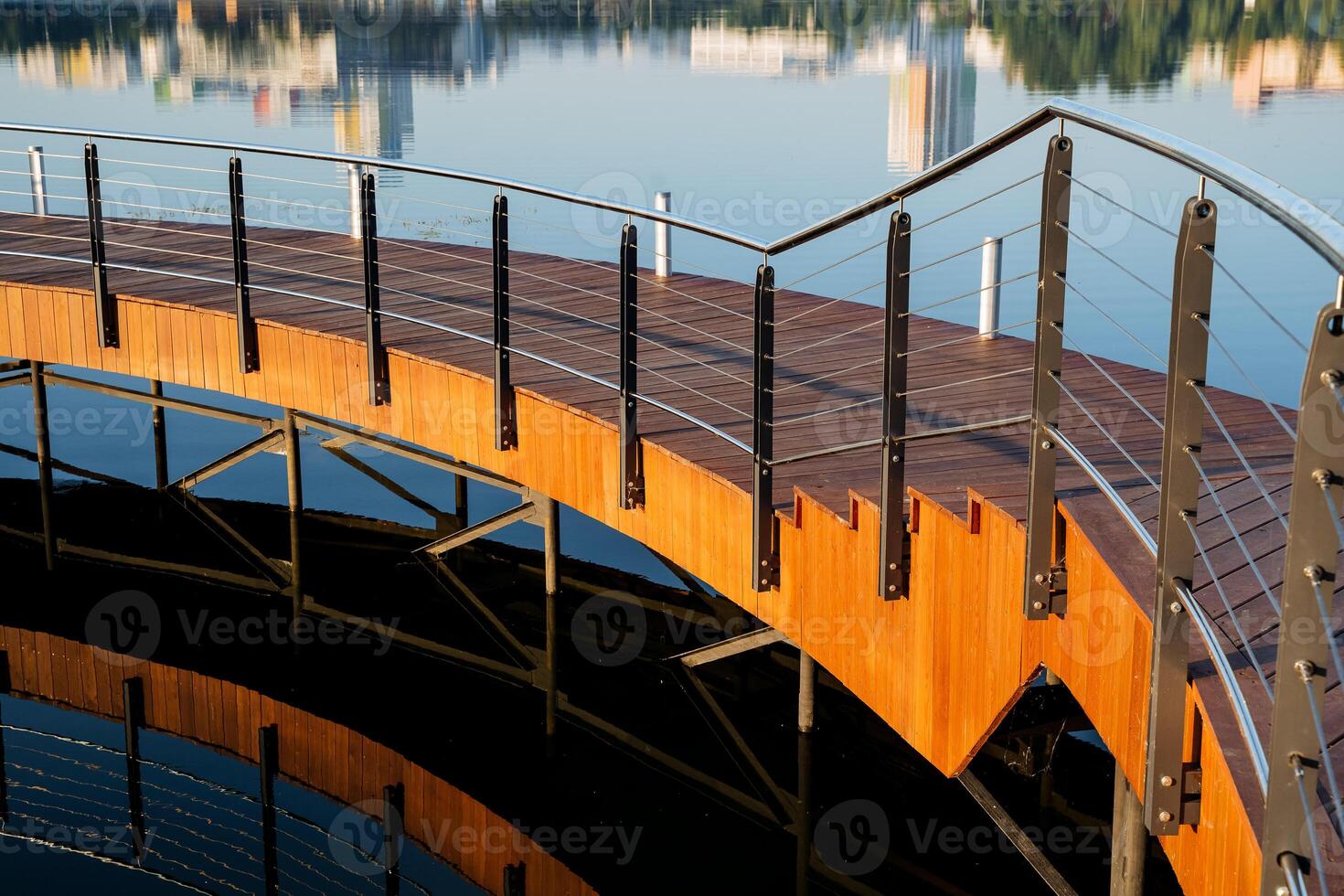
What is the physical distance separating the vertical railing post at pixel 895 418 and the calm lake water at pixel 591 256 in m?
1.95

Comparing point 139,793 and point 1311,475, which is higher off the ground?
point 1311,475

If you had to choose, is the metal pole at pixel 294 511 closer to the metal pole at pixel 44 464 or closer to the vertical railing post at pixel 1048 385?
the metal pole at pixel 44 464

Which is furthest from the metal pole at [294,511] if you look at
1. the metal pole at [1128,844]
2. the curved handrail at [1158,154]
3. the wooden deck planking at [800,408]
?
the metal pole at [1128,844]

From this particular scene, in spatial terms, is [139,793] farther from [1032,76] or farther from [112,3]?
[112,3]

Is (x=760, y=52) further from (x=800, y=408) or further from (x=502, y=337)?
(x=800, y=408)

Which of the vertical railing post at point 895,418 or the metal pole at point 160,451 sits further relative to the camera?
the metal pole at point 160,451

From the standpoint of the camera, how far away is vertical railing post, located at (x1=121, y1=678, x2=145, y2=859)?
5.81 meters

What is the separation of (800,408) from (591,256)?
9.58m

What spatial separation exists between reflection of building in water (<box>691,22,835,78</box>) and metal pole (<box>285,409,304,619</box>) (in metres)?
23.5

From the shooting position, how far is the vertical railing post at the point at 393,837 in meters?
5.36

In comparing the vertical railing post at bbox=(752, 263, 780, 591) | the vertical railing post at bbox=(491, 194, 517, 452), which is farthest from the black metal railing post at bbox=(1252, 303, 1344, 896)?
the vertical railing post at bbox=(491, 194, 517, 452)

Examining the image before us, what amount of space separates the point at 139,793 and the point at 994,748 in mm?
3390

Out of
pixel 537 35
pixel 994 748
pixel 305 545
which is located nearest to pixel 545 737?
pixel 994 748

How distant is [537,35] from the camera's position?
4116cm
